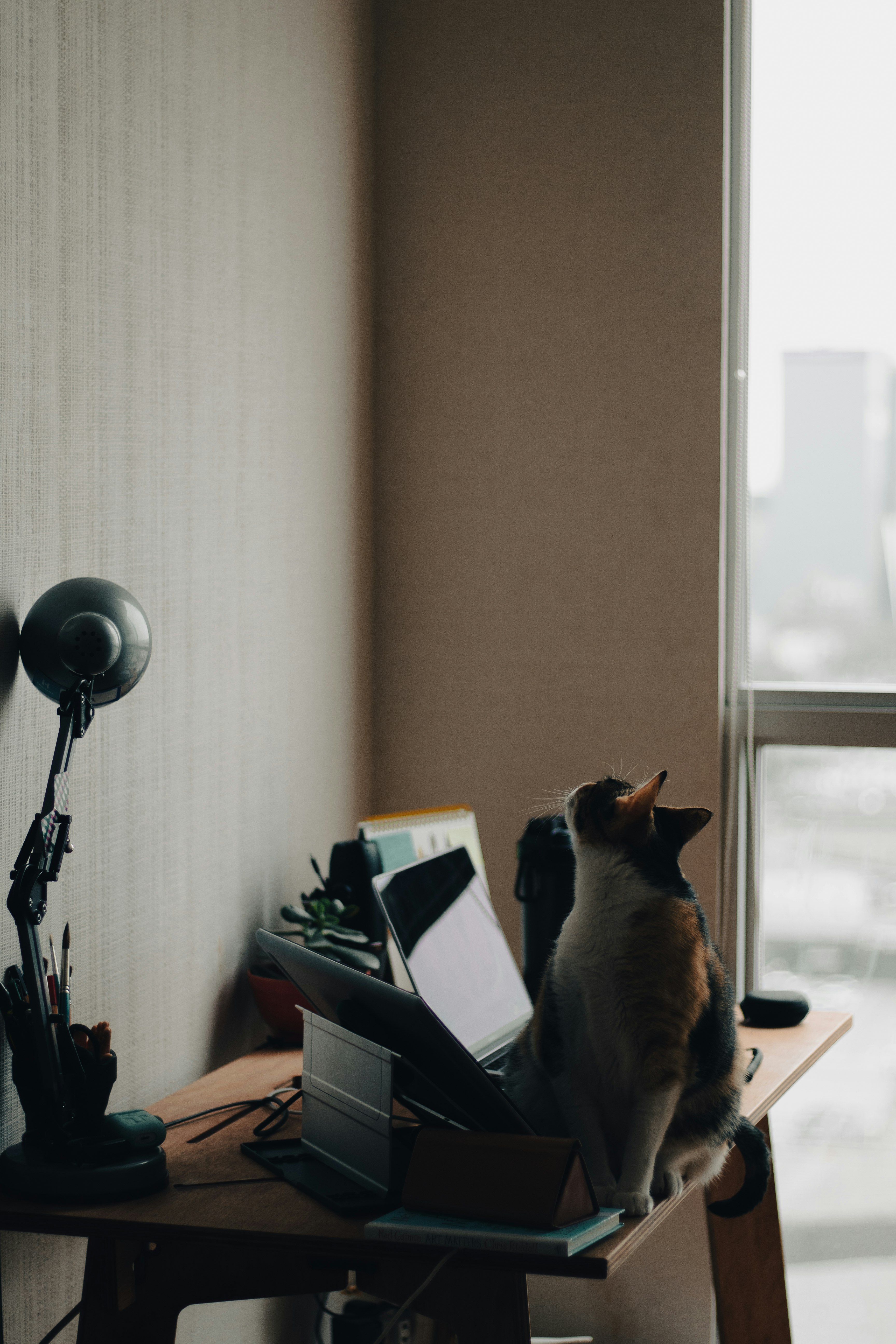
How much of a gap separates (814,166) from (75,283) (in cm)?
149

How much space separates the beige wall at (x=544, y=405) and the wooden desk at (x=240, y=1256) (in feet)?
3.09

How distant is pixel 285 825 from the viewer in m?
1.86

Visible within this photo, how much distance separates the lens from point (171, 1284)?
3.76ft

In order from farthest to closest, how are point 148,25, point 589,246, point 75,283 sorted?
1. point 589,246
2. point 148,25
3. point 75,283

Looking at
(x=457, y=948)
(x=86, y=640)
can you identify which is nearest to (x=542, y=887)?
(x=457, y=948)

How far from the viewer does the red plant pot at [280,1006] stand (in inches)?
64.4

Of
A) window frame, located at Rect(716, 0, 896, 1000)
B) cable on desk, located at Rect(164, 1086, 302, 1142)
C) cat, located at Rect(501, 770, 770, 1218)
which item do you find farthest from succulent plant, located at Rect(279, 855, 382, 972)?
window frame, located at Rect(716, 0, 896, 1000)

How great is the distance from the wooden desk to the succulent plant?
30cm

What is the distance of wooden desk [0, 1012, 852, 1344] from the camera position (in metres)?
1.03

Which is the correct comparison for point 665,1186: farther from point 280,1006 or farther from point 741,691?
point 741,691

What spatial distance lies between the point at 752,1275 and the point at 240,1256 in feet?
3.22

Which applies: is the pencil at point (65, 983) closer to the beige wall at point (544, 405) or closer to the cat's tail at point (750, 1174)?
the cat's tail at point (750, 1174)

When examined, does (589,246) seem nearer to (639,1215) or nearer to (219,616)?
(219,616)

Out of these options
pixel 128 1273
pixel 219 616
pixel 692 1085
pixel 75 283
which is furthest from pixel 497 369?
→ pixel 128 1273
